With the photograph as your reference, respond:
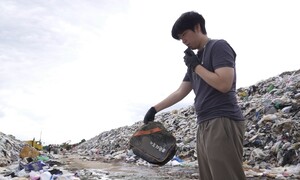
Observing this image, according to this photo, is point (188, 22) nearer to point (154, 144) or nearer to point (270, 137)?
point (154, 144)

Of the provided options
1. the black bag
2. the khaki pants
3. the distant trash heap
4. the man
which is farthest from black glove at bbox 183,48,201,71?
the distant trash heap

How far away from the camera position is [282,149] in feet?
23.8

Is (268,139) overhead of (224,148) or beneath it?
overhead

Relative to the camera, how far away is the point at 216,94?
6.59 ft

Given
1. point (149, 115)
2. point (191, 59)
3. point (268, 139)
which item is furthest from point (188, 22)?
point (268, 139)

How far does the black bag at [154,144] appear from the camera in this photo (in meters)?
2.39

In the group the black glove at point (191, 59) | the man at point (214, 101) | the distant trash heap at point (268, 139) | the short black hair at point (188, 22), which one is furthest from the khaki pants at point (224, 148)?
the distant trash heap at point (268, 139)

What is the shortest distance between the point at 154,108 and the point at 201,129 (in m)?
0.56

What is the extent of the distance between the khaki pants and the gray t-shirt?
47 millimetres

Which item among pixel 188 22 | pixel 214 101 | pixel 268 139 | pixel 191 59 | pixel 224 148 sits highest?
pixel 188 22

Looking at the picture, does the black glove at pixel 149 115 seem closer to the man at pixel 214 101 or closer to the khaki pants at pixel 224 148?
the man at pixel 214 101

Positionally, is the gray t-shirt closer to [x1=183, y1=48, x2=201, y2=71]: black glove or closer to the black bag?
[x1=183, y1=48, x2=201, y2=71]: black glove

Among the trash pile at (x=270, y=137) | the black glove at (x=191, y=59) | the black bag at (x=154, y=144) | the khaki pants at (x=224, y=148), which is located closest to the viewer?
the khaki pants at (x=224, y=148)

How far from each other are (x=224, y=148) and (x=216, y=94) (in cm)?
32
